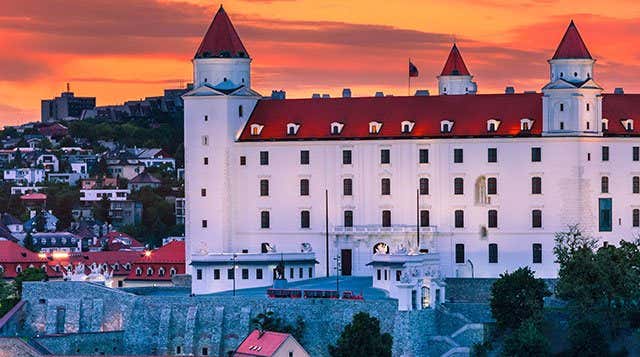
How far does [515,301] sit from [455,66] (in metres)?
24.5

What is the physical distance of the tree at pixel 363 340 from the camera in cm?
10956

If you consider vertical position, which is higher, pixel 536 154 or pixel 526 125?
pixel 526 125

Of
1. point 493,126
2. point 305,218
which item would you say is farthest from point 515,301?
point 305,218

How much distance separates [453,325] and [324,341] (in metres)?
6.07

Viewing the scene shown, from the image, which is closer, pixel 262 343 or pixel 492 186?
pixel 262 343

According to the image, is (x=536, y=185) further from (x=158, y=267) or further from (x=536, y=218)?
(x=158, y=267)

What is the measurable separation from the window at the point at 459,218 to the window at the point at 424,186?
1879 mm

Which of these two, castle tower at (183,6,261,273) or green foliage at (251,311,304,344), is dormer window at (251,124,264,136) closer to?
castle tower at (183,6,261,273)

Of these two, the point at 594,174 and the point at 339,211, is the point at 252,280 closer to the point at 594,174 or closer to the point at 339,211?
the point at 339,211

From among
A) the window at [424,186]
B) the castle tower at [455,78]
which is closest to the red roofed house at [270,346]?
the window at [424,186]

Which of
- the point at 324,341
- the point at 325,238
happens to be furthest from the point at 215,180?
the point at 324,341

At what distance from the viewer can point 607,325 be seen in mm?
115125

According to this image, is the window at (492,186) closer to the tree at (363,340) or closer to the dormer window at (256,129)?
the dormer window at (256,129)

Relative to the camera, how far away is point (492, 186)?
408 feet
